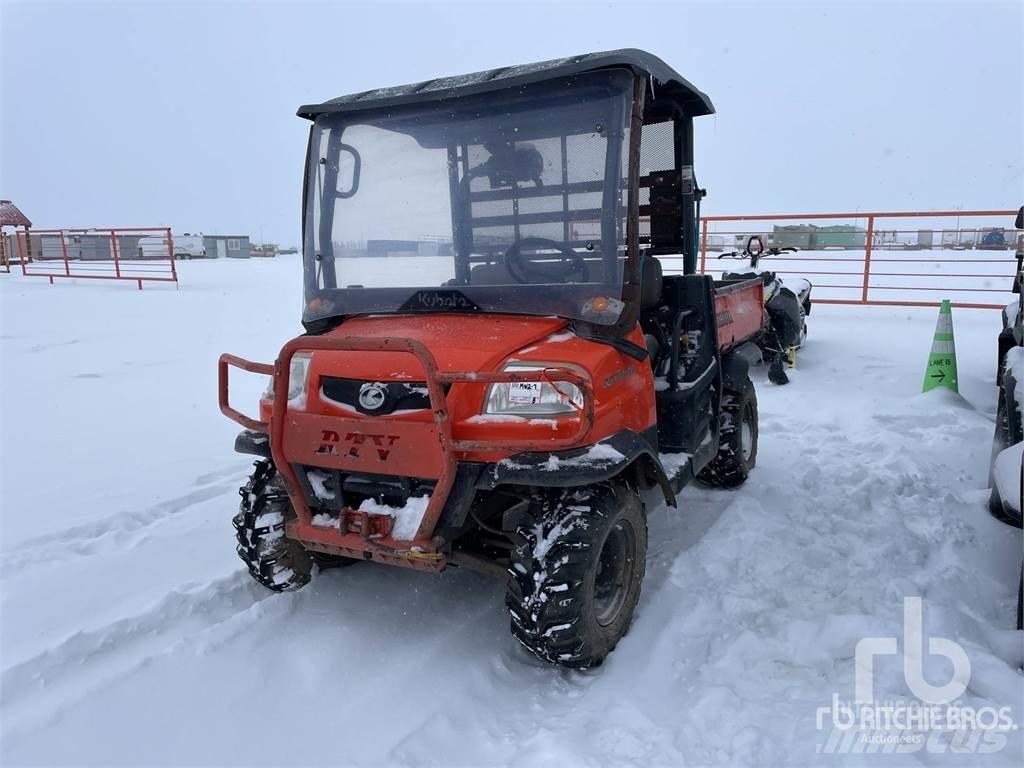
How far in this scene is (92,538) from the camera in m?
3.83

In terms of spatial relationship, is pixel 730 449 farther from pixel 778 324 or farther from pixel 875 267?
pixel 875 267

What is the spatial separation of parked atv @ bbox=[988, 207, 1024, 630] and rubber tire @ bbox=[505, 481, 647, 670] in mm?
1573

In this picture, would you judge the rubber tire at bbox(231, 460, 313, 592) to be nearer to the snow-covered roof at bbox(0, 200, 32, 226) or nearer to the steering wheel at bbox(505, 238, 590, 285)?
the steering wheel at bbox(505, 238, 590, 285)

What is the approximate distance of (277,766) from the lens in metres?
2.32

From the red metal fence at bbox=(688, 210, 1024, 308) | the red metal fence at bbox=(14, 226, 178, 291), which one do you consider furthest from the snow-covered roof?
the red metal fence at bbox=(688, 210, 1024, 308)

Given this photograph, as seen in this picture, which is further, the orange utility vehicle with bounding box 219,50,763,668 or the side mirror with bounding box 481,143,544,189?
the side mirror with bounding box 481,143,544,189

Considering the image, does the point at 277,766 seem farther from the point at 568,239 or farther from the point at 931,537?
the point at 931,537

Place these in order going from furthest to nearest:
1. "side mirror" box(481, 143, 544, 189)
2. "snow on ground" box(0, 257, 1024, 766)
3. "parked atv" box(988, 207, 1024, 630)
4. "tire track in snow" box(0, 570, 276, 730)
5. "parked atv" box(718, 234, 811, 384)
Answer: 1. "parked atv" box(718, 234, 811, 384)
2. "side mirror" box(481, 143, 544, 189)
3. "parked atv" box(988, 207, 1024, 630)
4. "tire track in snow" box(0, 570, 276, 730)
5. "snow on ground" box(0, 257, 1024, 766)

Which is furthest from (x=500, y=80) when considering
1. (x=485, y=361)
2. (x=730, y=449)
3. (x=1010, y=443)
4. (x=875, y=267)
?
(x=875, y=267)

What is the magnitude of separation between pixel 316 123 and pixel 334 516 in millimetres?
1888

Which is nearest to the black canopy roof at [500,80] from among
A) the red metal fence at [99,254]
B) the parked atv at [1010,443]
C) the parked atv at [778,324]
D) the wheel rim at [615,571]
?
the wheel rim at [615,571]

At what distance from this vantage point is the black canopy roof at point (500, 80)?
9.27ft

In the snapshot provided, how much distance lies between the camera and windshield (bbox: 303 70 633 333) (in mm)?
2941

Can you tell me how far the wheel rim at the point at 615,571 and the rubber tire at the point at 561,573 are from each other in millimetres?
167
